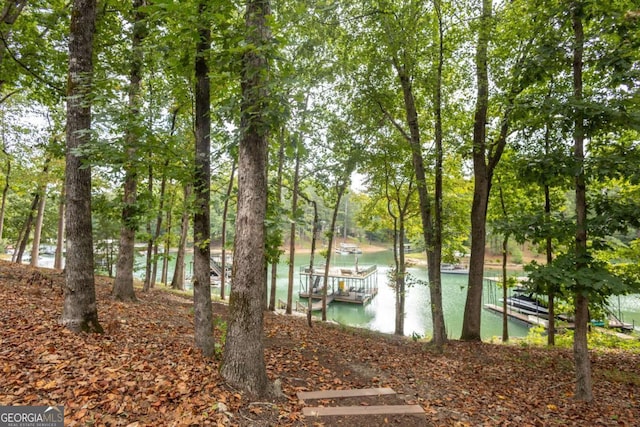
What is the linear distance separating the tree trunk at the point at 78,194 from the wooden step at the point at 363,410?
3075mm

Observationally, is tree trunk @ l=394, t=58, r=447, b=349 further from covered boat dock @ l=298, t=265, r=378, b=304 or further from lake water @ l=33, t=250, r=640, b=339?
covered boat dock @ l=298, t=265, r=378, b=304

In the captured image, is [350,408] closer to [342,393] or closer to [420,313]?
[342,393]

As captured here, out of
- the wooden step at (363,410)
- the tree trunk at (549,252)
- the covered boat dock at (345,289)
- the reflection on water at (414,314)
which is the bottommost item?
the reflection on water at (414,314)

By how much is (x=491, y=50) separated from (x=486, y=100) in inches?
48.5

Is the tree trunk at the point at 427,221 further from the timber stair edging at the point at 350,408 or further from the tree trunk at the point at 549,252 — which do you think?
the timber stair edging at the point at 350,408

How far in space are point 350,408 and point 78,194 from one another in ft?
14.1

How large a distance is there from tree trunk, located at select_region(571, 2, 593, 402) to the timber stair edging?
257cm

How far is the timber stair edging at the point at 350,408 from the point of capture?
134 inches

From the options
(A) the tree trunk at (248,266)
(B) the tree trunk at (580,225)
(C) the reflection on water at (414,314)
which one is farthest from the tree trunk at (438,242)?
(C) the reflection on water at (414,314)

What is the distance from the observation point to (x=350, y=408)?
11.7 feet

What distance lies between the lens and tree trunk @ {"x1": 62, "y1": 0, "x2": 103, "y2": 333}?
3934 mm

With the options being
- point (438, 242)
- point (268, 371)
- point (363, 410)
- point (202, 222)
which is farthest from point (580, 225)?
point (202, 222)

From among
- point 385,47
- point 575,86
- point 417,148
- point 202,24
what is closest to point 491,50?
point 385,47

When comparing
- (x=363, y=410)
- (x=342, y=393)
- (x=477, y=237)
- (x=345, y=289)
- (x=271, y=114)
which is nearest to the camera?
(x=271, y=114)
